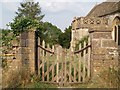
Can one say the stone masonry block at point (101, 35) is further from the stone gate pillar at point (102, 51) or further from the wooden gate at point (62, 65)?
the wooden gate at point (62, 65)

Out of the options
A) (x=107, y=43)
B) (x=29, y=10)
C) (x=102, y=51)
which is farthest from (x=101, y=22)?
(x=29, y=10)

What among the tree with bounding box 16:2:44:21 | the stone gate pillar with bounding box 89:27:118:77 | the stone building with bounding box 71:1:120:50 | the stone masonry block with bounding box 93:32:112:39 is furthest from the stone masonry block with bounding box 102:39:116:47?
the tree with bounding box 16:2:44:21

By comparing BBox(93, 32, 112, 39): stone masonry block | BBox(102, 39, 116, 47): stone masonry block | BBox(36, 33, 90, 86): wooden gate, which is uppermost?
BBox(93, 32, 112, 39): stone masonry block

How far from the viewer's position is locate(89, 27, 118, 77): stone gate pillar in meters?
9.62

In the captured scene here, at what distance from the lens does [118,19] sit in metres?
30.3

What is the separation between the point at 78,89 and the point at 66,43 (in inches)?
1263

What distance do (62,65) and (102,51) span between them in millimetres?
1569

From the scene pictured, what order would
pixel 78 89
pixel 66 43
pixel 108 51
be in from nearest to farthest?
pixel 78 89
pixel 108 51
pixel 66 43

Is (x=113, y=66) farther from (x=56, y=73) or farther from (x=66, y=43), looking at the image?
(x=66, y=43)

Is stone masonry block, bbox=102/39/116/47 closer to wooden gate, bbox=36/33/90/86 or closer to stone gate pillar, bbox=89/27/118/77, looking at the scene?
stone gate pillar, bbox=89/27/118/77

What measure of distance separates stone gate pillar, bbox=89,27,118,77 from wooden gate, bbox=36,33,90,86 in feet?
1.23

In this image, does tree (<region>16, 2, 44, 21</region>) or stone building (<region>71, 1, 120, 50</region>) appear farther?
tree (<region>16, 2, 44, 21</region>)

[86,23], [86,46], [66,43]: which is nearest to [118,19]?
[86,23]

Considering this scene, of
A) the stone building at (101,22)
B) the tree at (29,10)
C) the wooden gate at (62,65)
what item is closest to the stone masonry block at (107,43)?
the wooden gate at (62,65)
